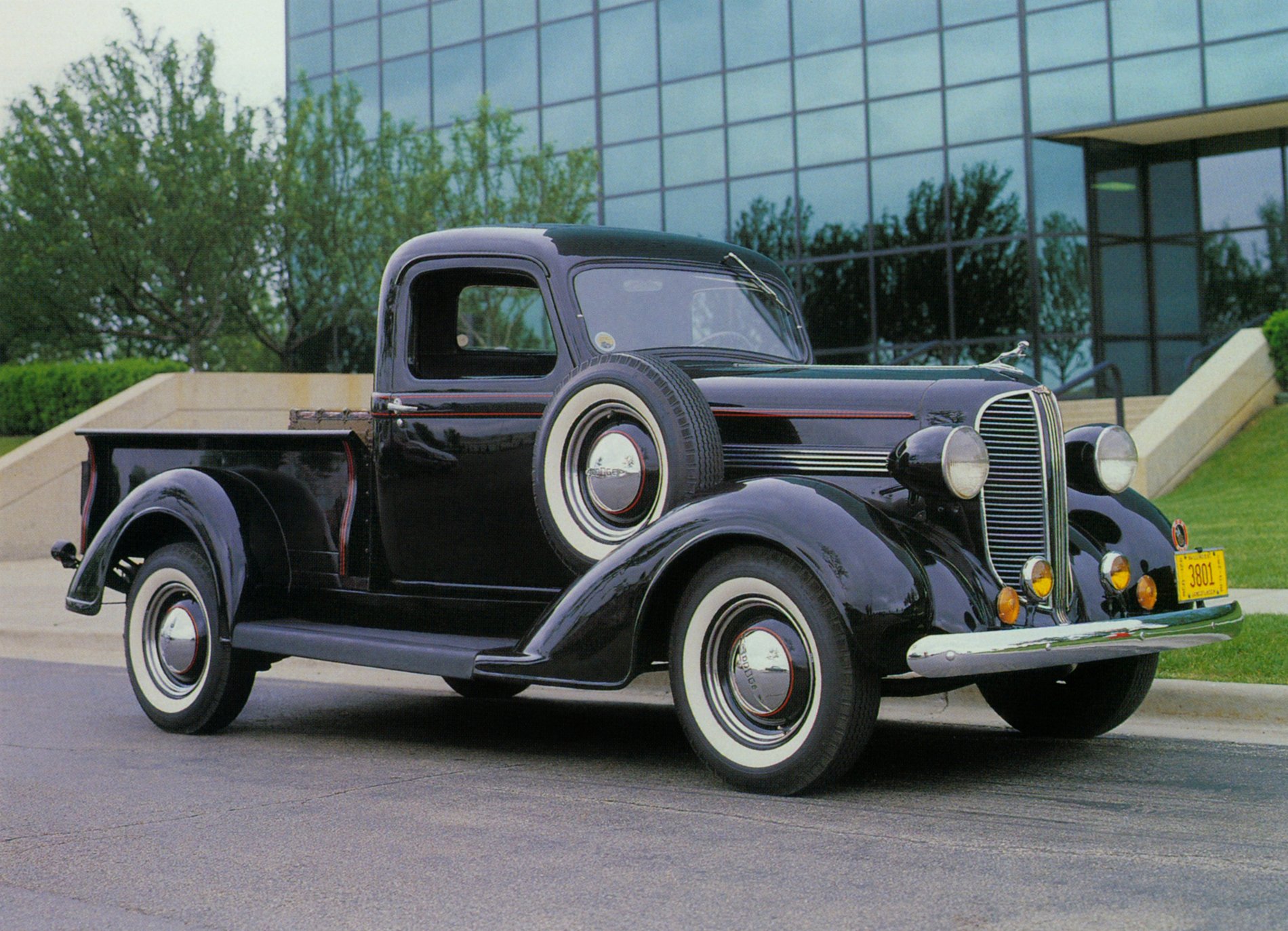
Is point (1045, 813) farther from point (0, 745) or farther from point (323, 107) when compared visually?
point (323, 107)

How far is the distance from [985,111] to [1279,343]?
305 inches

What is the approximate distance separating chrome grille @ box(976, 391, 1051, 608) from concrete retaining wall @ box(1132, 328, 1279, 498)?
10.3 metres

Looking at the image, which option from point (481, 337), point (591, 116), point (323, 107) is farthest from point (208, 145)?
point (481, 337)

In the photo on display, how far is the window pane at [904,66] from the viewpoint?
25.1 meters

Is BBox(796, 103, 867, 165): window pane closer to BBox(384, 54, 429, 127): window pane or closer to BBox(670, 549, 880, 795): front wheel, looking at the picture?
BBox(384, 54, 429, 127): window pane

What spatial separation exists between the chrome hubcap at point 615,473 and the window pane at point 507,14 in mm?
25763

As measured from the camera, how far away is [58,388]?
2231cm

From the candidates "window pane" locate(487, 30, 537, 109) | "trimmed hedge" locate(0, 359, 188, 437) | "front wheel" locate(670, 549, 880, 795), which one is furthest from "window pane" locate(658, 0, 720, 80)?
"front wheel" locate(670, 549, 880, 795)

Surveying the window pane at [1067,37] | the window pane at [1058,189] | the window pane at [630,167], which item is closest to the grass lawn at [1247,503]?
the window pane at [1058,189]

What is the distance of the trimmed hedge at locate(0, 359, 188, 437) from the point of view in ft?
72.0

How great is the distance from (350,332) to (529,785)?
27534 millimetres

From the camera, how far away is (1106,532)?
6.05m

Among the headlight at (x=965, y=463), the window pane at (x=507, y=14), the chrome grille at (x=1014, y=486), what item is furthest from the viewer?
the window pane at (x=507, y=14)

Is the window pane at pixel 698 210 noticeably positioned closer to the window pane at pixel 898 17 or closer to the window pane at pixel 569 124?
the window pane at pixel 569 124
